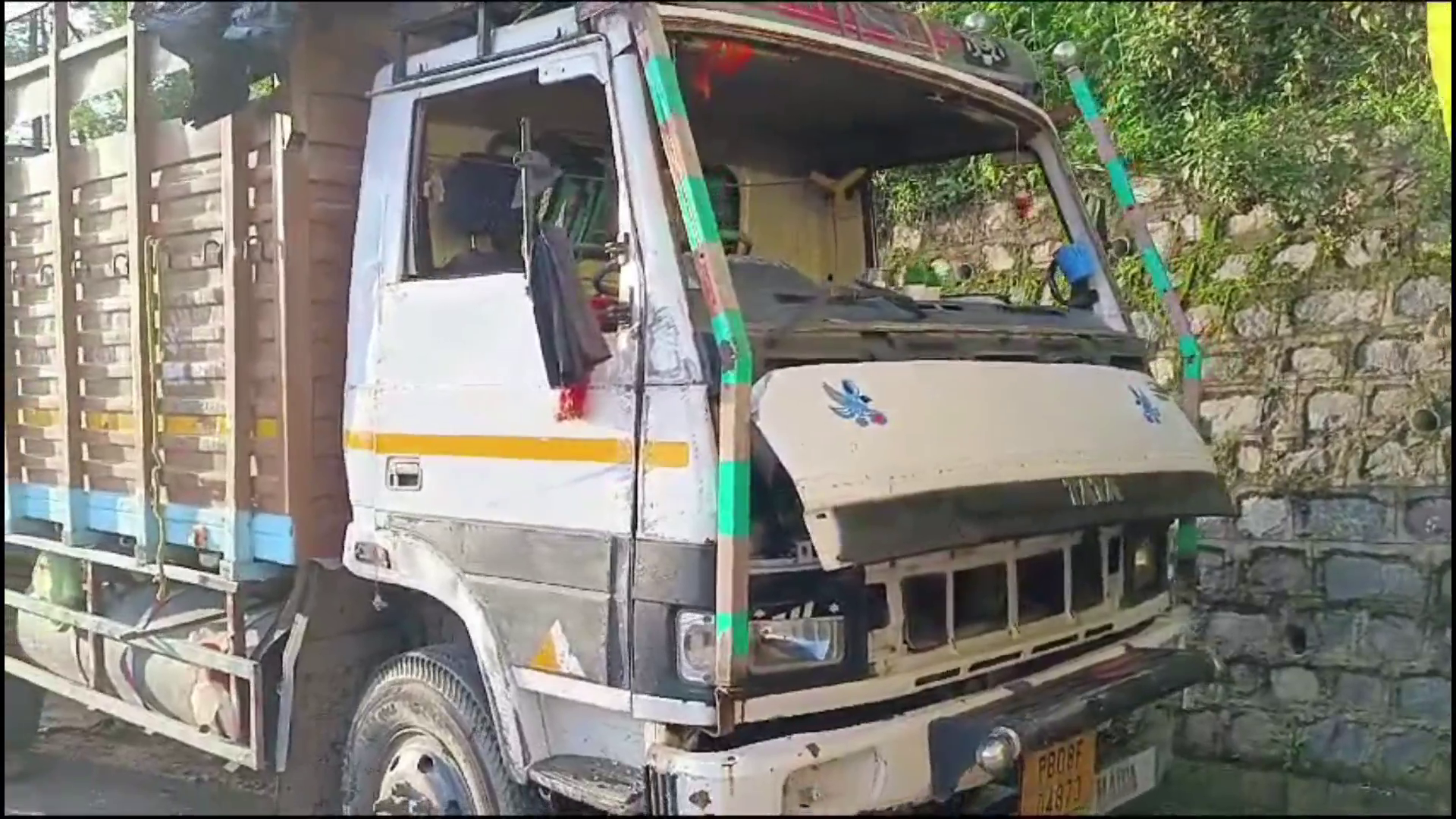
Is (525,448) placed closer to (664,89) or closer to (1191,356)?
(664,89)

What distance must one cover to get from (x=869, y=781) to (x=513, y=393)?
123 cm

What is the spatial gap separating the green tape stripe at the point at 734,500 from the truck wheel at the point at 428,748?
0.98 metres

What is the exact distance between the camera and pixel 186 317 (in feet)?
14.3

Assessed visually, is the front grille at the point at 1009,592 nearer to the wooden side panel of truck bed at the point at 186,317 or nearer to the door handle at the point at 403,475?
the door handle at the point at 403,475

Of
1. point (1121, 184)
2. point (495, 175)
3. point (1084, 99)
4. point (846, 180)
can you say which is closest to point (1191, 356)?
point (1121, 184)

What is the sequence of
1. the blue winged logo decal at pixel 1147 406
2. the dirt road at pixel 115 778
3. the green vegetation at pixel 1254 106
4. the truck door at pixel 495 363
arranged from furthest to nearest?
the dirt road at pixel 115 778
the green vegetation at pixel 1254 106
the blue winged logo decal at pixel 1147 406
the truck door at pixel 495 363

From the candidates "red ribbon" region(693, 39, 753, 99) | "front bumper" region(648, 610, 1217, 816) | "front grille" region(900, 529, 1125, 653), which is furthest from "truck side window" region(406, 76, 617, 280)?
"front bumper" region(648, 610, 1217, 816)

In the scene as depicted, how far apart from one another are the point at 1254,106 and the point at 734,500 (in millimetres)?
3526

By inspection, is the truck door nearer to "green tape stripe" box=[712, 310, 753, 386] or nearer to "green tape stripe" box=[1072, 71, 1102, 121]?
"green tape stripe" box=[712, 310, 753, 386]

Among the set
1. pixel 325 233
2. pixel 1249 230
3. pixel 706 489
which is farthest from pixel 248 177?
pixel 1249 230

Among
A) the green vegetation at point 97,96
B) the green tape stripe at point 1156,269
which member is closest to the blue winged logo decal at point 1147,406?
the green tape stripe at point 1156,269

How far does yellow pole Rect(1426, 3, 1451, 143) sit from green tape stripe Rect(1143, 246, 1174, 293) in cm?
146

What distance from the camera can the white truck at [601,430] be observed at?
2.84m

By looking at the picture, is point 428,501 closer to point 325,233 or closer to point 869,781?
point 325,233
